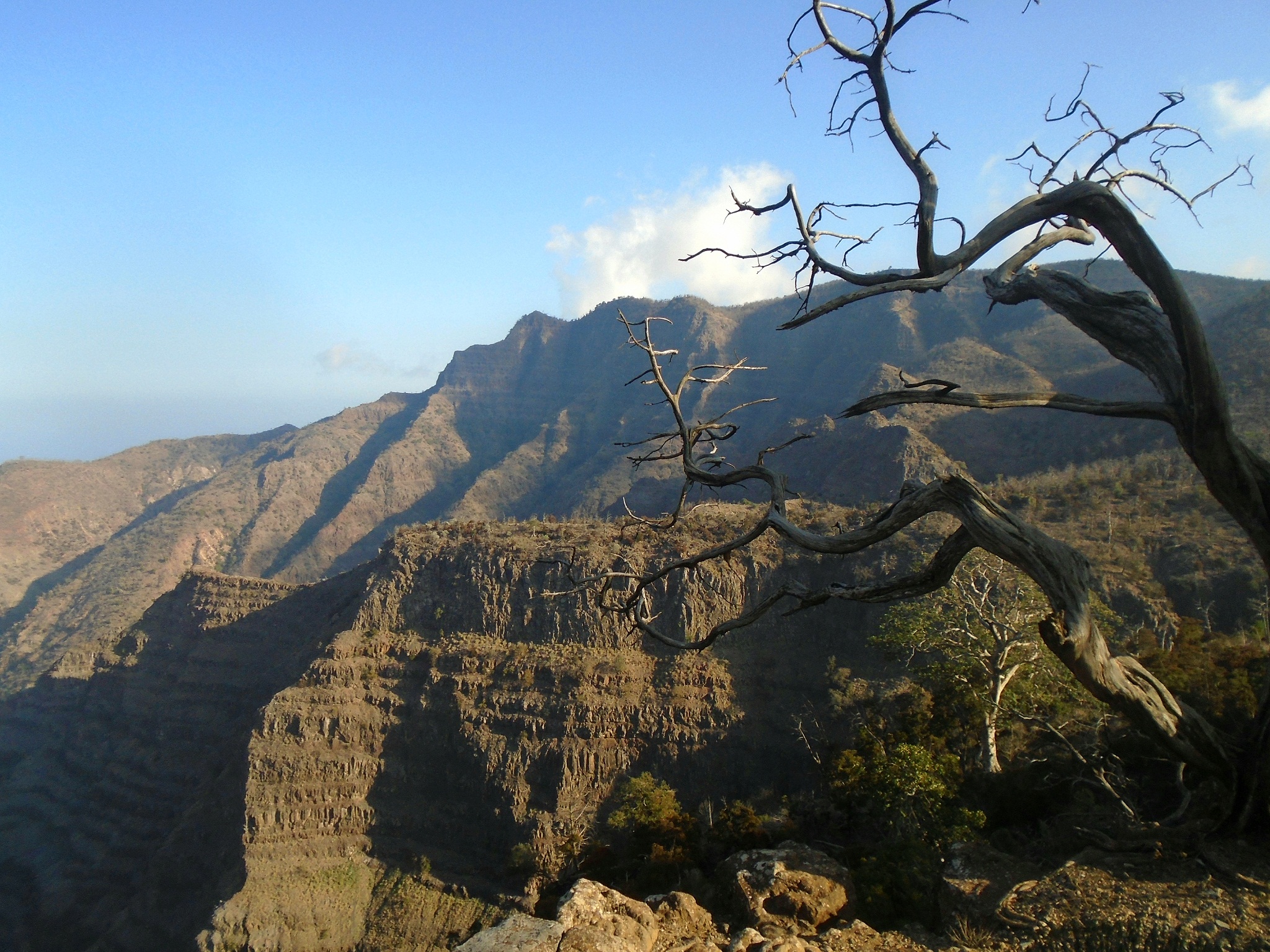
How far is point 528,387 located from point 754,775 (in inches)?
3494

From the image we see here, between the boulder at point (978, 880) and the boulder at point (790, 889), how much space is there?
1623 millimetres

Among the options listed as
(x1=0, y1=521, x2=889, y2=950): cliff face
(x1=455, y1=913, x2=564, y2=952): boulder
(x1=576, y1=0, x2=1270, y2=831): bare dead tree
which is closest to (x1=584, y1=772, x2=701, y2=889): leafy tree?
(x1=0, y1=521, x2=889, y2=950): cliff face

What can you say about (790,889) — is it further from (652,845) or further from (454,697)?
(454,697)

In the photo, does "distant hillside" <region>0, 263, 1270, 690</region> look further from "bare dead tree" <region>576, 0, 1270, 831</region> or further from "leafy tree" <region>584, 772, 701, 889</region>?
"bare dead tree" <region>576, 0, 1270, 831</region>

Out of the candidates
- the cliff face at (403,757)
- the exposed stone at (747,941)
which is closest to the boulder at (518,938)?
the exposed stone at (747,941)

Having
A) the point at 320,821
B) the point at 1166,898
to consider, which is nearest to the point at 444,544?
the point at 320,821

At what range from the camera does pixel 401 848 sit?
88.9 feet

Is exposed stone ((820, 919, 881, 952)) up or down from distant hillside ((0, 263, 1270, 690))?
down

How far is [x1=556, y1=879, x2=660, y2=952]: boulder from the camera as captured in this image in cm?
684

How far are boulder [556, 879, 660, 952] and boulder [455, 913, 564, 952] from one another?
0.12 m

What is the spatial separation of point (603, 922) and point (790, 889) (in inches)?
111

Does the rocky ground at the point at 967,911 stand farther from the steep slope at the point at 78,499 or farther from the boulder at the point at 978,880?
the steep slope at the point at 78,499

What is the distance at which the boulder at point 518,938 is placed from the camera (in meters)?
6.61

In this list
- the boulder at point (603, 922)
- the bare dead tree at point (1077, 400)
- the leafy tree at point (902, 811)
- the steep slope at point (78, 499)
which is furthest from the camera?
the steep slope at point (78, 499)
